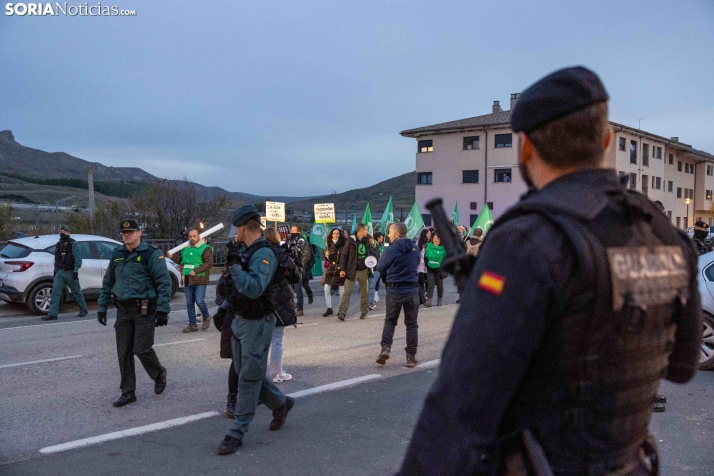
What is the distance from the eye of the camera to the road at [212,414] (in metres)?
4.83

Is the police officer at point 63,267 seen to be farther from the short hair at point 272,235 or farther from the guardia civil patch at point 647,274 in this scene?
the guardia civil patch at point 647,274

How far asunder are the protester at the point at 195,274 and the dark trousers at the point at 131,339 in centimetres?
430

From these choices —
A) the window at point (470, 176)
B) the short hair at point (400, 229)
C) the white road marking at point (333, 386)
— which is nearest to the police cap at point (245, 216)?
the white road marking at point (333, 386)

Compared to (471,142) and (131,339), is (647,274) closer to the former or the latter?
(131,339)

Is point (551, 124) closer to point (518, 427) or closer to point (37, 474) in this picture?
point (518, 427)

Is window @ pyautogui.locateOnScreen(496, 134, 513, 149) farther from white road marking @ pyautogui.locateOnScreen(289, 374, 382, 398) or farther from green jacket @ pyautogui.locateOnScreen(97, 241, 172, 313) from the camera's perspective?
green jacket @ pyautogui.locateOnScreen(97, 241, 172, 313)

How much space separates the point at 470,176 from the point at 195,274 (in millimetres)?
40362

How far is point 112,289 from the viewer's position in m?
6.66

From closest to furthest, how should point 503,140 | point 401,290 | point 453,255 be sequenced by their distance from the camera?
point 453,255, point 401,290, point 503,140

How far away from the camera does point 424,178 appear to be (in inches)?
2036

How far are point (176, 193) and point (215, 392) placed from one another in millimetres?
17874

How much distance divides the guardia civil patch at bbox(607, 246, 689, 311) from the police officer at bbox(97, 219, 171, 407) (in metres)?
5.57

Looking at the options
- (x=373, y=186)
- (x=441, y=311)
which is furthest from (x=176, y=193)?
(x=373, y=186)

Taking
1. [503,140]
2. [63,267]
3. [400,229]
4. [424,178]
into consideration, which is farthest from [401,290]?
[424,178]
